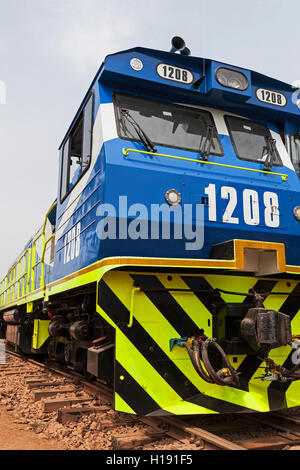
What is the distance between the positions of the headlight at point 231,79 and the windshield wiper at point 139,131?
3.16 feet

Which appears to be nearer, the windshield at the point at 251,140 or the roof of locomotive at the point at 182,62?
the roof of locomotive at the point at 182,62

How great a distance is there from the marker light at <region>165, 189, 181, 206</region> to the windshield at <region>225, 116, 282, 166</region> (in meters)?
0.98

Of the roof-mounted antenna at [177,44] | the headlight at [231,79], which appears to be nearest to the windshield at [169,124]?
the headlight at [231,79]

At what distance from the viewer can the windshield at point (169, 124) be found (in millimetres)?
3837

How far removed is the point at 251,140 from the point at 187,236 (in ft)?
4.82

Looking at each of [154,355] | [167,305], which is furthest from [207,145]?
[154,355]

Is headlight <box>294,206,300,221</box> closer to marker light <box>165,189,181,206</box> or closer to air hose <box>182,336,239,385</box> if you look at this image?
marker light <box>165,189,181,206</box>

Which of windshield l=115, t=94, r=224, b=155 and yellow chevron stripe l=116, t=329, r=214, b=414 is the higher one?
windshield l=115, t=94, r=224, b=155

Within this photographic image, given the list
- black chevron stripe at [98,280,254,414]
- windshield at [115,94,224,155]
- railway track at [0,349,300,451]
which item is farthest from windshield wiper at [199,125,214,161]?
railway track at [0,349,300,451]

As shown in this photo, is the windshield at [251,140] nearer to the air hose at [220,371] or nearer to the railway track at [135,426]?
the air hose at [220,371]

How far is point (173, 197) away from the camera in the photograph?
3.61m

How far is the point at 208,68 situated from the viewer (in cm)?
409

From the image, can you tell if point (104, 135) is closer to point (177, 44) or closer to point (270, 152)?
point (177, 44)

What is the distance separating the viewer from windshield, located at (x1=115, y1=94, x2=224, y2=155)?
384 cm
